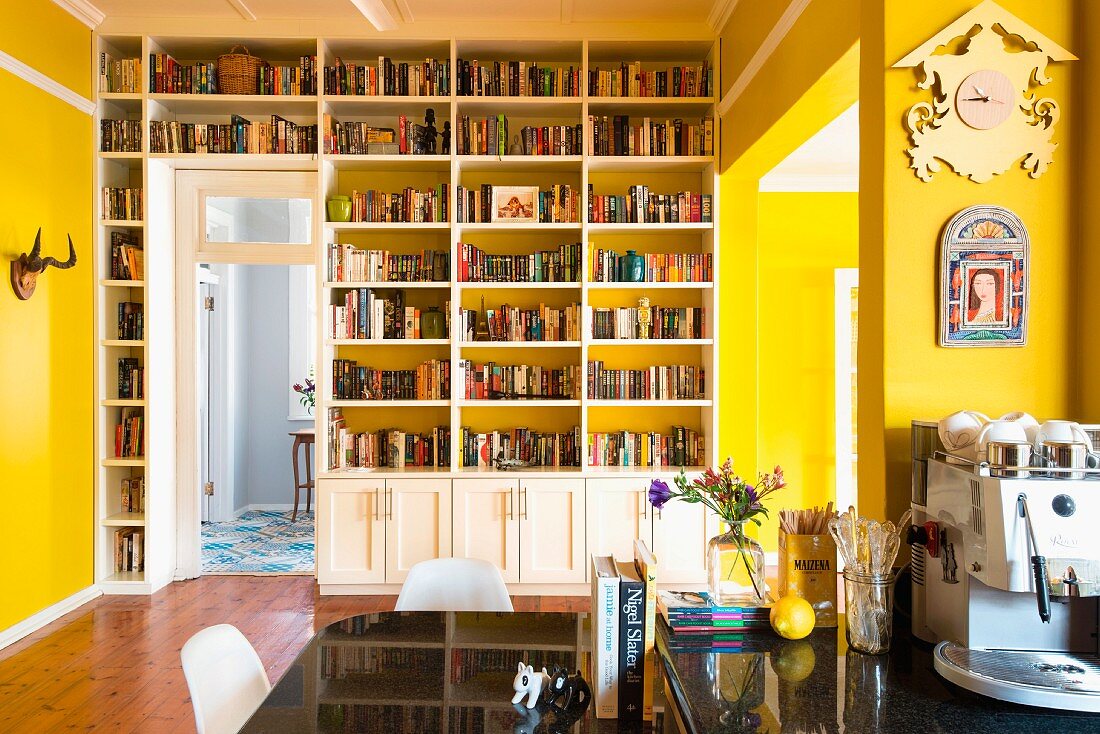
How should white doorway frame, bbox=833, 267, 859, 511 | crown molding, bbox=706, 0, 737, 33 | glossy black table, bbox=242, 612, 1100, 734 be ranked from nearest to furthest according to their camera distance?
glossy black table, bbox=242, 612, 1100, 734
crown molding, bbox=706, 0, 737, 33
white doorway frame, bbox=833, 267, 859, 511

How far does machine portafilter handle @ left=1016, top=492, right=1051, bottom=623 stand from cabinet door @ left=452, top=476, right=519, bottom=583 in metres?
3.26

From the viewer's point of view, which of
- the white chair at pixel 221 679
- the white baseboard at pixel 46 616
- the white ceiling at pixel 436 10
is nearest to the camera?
the white chair at pixel 221 679

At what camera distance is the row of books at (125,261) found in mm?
4645

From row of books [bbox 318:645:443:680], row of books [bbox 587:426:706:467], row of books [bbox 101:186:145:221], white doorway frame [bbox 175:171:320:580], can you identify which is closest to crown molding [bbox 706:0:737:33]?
row of books [bbox 587:426:706:467]

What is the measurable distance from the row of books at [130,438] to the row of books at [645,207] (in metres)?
3.02

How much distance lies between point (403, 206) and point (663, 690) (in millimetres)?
Answer: 3667

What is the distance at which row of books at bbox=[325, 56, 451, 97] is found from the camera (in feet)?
15.2

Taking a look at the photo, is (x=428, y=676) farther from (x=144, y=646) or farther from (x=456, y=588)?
(x=144, y=646)

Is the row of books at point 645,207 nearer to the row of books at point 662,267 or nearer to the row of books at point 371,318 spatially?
the row of books at point 662,267

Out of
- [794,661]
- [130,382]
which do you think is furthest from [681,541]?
[130,382]

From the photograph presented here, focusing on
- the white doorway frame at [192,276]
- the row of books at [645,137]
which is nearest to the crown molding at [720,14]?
the row of books at [645,137]

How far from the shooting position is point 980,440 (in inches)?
65.5

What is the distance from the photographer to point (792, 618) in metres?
1.73

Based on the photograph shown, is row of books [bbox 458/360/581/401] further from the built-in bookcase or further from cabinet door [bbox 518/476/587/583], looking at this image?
cabinet door [bbox 518/476/587/583]
